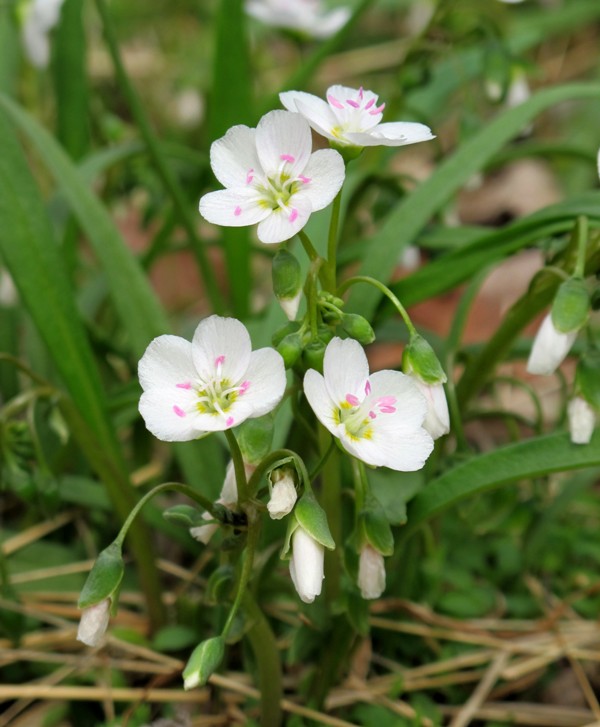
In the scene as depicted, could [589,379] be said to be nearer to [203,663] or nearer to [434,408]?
[434,408]

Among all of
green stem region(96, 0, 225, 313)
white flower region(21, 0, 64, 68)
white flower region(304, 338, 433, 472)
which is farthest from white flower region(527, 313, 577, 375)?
white flower region(21, 0, 64, 68)

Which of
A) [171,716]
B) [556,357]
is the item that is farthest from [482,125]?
[171,716]

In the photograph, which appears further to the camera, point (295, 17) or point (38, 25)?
point (295, 17)

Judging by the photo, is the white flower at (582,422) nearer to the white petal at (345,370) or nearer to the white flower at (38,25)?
the white petal at (345,370)

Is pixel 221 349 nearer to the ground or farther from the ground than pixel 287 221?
nearer to the ground

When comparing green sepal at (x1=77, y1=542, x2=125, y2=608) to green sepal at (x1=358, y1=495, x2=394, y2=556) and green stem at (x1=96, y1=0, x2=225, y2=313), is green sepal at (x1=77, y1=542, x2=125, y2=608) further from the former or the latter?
green stem at (x1=96, y1=0, x2=225, y2=313)

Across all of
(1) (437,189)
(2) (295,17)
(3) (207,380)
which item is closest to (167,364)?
(3) (207,380)

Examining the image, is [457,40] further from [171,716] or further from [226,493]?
[171,716]
